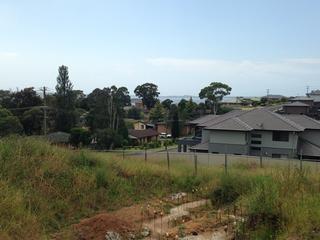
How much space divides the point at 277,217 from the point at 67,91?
3802cm

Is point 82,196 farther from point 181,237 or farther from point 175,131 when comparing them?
point 175,131

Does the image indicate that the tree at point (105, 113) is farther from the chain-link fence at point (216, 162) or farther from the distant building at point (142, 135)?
the chain-link fence at point (216, 162)

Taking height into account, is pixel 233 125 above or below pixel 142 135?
above

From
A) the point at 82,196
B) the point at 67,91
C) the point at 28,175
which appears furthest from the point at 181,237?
the point at 67,91

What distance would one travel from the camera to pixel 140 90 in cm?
6825

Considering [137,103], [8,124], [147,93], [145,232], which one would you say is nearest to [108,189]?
[145,232]

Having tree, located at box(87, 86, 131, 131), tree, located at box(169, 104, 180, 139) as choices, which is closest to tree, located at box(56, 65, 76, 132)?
tree, located at box(87, 86, 131, 131)

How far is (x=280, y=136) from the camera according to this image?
86.9 ft

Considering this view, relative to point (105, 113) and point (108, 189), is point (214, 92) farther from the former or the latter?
point (108, 189)

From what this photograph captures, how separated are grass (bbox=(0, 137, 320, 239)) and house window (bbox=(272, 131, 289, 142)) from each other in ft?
49.6

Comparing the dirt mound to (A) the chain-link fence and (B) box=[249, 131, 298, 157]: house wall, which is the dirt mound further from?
(B) box=[249, 131, 298, 157]: house wall

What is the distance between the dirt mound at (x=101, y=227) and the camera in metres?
7.02

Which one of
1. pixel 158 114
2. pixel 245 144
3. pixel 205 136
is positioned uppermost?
pixel 158 114

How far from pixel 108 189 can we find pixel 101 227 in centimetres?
262
